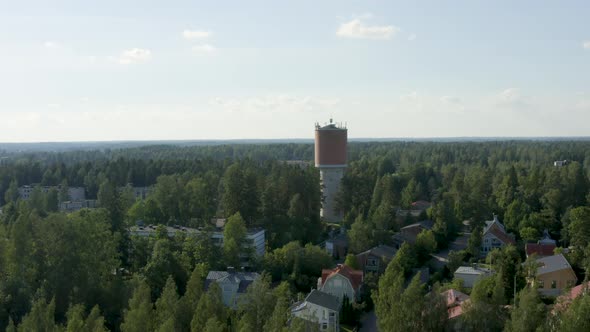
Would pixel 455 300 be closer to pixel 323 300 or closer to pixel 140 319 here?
pixel 323 300

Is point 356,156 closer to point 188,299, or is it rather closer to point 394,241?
point 394,241

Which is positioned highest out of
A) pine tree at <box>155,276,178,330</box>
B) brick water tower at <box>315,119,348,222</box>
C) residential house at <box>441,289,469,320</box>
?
brick water tower at <box>315,119,348,222</box>

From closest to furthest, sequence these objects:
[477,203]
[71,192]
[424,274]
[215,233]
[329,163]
Answer: [424,274] < [215,233] < [477,203] < [329,163] < [71,192]

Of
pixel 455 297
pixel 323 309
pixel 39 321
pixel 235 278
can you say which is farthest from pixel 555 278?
pixel 39 321

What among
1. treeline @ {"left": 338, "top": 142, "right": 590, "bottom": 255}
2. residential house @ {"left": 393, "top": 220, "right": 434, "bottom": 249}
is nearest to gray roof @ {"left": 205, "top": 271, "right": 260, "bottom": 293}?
treeline @ {"left": 338, "top": 142, "right": 590, "bottom": 255}

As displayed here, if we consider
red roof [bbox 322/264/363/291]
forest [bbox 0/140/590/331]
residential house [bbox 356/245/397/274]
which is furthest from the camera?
residential house [bbox 356/245/397/274]

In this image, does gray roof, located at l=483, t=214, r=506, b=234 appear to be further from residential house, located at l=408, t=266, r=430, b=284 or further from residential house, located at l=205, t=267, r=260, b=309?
residential house, located at l=205, t=267, r=260, b=309
